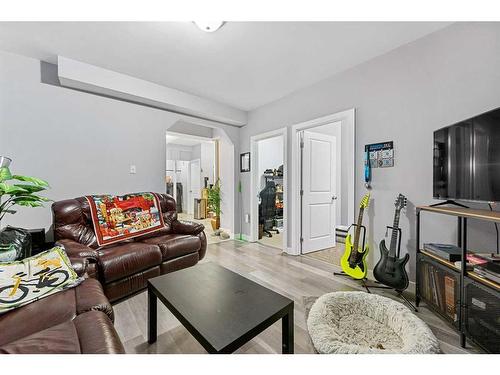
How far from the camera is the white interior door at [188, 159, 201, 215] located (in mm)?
6812

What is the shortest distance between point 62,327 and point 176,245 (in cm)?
138

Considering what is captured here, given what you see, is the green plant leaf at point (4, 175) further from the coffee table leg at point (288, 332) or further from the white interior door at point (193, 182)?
the white interior door at point (193, 182)

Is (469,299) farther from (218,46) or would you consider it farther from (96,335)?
(218,46)

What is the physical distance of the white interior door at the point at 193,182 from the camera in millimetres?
6812

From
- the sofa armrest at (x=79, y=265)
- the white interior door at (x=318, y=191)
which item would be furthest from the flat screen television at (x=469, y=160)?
the sofa armrest at (x=79, y=265)

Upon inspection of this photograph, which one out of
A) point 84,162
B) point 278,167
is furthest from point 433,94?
point 84,162

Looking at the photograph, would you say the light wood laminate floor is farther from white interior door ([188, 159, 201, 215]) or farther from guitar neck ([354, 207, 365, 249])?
white interior door ([188, 159, 201, 215])

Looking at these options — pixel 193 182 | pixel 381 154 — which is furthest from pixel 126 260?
pixel 193 182

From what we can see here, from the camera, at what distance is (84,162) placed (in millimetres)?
2688

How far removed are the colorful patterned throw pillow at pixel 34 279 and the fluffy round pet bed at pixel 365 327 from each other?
157 cm

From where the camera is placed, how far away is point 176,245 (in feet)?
7.71

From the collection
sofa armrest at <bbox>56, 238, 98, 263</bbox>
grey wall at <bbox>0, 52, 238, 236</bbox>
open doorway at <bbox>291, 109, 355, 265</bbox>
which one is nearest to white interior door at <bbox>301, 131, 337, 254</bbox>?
open doorway at <bbox>291, 109, 355, 265</bbox>

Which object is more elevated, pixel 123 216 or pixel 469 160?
pixel 469 160

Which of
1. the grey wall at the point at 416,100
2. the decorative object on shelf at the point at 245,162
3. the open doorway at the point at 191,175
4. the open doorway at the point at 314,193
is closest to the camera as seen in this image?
the grey wall at the point at 416,100
